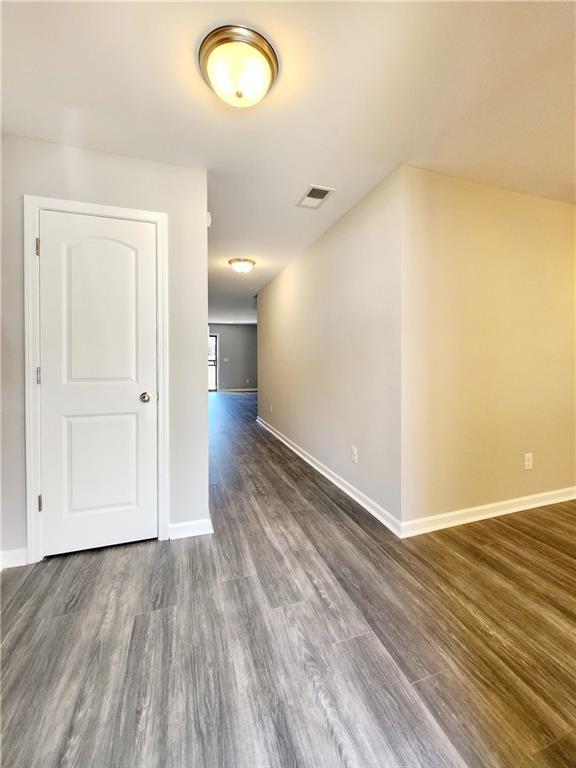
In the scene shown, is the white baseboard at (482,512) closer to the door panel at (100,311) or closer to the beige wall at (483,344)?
the beige wall at (483,344)

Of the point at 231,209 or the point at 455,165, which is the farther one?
the point at 231,209

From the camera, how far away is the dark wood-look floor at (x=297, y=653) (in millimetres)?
970

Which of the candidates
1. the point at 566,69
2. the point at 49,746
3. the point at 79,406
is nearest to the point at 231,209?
the point at 79,406

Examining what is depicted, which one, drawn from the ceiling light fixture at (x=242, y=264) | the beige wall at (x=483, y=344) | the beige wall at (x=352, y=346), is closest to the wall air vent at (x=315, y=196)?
the beige wall at (x=352, y=346)

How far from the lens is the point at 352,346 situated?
2.77 metres

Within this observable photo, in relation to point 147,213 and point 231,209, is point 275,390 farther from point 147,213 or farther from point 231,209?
point 147,213

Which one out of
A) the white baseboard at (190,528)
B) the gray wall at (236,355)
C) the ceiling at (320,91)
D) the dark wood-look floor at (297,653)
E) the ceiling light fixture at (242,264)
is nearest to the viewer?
the dark wood-look floor at (297,653)

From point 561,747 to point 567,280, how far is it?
3.02m

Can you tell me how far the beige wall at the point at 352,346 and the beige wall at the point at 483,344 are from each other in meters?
0.13

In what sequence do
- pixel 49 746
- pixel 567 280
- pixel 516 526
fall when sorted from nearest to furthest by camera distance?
1. pixel 49 746
2. pixel 516 526
3. pixel 567 280

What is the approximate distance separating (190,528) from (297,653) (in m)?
1.13

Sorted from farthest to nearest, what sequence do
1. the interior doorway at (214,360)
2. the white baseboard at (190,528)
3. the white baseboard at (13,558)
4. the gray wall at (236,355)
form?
the gray wall at (236,355), the interior doorway at (214,360), the white baseboard at (190,528), the white baseboard at (13,558)

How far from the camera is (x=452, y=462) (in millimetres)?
2314

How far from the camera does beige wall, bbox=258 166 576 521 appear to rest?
7.18ft
